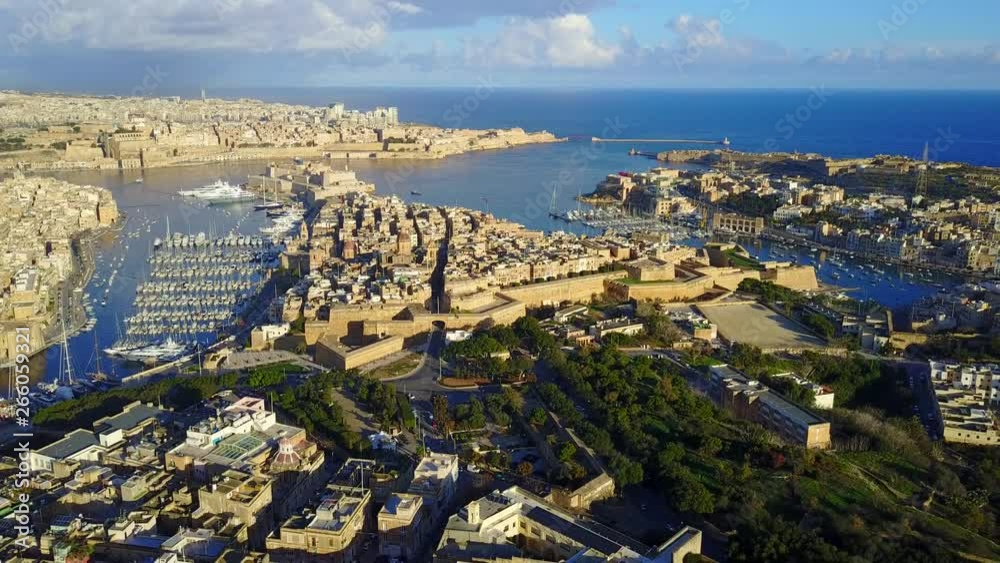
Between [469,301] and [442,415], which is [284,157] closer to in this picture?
[469,301]

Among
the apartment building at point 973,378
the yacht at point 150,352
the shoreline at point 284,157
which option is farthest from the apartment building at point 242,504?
the shoreline at point 284,157

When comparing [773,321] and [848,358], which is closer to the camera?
[848,358]

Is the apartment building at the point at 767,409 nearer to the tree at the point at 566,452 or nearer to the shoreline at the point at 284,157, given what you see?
the tree at the point at 566,452

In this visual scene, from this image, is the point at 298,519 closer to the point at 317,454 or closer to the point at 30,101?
the point at 317,454

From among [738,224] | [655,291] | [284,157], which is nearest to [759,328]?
[655,291]

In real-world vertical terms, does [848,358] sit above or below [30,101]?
below

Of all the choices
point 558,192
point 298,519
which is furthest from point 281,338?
point 558,192
